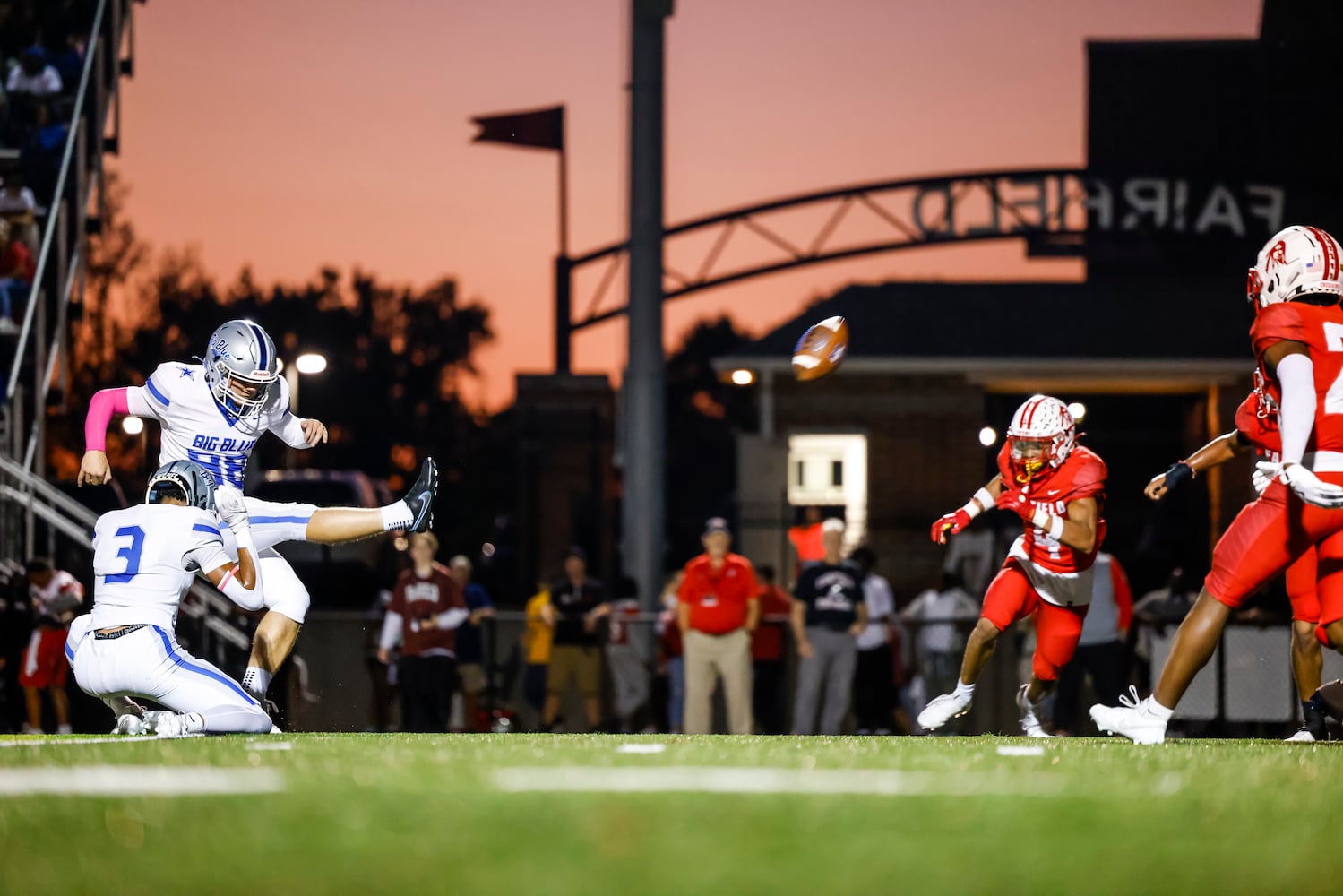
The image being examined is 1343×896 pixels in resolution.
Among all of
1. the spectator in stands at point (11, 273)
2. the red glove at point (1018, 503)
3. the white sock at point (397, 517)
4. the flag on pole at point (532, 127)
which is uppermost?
the flag on pole at point (532, 127)

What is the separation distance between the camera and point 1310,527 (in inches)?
279

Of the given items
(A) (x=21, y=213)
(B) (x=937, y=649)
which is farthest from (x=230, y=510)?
(A) (x=21, y=213)

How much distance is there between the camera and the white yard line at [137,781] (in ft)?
16.9

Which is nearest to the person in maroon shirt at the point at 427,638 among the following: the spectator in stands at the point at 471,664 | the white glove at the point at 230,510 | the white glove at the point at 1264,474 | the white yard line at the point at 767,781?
the spectator in stands at the point at 471,664

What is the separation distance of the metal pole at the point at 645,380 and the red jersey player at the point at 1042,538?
30.6 ft

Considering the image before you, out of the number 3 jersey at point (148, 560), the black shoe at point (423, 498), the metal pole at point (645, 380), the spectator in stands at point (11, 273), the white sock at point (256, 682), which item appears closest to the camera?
the number 3 jersey at point (148, 560)

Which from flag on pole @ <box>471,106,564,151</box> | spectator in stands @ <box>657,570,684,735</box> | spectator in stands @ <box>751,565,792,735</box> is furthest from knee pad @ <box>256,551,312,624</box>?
flag on pole @ <box>471,106,564,151</box>

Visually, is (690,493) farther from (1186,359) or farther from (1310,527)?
(1310,527)

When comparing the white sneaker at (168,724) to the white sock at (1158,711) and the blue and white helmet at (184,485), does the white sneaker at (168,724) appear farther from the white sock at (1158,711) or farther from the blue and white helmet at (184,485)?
the white sock at (1158,711)

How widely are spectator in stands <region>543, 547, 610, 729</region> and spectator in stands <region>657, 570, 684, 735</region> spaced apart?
0.51 meters

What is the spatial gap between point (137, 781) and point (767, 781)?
1.76m

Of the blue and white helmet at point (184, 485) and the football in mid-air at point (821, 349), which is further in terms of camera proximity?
the football in mid-air at point (821, 349)

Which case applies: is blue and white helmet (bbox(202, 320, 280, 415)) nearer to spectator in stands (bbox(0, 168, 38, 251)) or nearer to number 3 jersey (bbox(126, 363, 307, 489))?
number 3 jersey (bbox(126, 363, 307, 489))

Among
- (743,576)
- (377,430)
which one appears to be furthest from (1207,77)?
(377,430)
